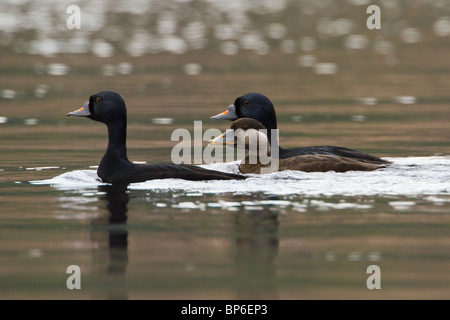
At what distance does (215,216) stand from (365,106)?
36.8 ft

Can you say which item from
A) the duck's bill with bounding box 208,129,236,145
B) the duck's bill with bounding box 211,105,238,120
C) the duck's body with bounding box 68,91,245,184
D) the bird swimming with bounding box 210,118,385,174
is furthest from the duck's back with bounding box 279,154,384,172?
the duck's bill with bounding box 211,105,238,120

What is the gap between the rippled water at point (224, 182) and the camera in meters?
8.53

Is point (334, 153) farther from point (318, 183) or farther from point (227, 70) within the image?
point (227, 70)

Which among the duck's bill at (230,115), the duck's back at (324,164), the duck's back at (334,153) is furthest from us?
the duck's bill at (230,115)

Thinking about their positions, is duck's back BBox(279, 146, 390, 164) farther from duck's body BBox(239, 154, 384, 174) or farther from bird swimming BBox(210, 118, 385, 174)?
duck's body BBox(239, 154, 384, 174)

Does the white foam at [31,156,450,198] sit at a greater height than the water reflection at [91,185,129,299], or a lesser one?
greater

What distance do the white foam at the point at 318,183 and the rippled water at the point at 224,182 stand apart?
34mm

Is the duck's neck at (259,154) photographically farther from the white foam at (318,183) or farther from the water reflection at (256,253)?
the water reflection at (256,253)

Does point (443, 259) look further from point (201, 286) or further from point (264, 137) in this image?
point (264, 137)

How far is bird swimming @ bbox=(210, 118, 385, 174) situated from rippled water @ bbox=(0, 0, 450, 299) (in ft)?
1.07

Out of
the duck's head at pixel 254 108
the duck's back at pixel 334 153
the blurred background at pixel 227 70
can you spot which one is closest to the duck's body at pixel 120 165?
the duck's back at pixel 334 153

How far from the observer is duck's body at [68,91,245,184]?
12.5m
